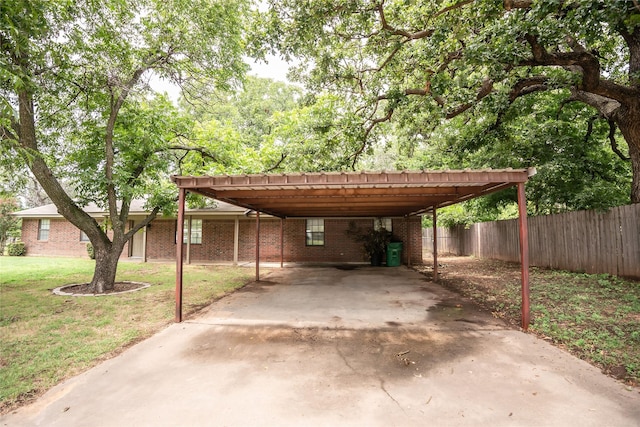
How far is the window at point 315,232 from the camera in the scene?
14.7m

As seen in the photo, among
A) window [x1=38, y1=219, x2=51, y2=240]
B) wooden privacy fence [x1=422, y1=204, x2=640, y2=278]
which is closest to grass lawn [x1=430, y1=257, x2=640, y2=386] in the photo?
wooden privacy fence [x1=422, y1=204, x2=640, y2=278]

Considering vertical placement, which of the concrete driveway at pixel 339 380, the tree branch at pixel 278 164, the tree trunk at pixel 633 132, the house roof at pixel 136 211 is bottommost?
the concrete driveway at pixel 339 380

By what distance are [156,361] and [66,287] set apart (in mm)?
6476

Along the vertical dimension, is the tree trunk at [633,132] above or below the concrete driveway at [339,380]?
above

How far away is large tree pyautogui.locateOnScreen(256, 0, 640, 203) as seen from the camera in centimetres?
623

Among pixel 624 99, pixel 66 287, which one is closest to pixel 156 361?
pixel 66 287

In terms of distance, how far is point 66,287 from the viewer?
8.31 metres

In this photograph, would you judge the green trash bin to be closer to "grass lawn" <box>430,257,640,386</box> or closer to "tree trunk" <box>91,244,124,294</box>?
"grass lawn" <box>430,257,640,386</box>

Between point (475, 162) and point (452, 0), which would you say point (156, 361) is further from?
point (475, 162)

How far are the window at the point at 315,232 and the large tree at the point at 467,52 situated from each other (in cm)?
522

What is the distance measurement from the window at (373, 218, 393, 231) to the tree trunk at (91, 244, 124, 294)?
32.9ft

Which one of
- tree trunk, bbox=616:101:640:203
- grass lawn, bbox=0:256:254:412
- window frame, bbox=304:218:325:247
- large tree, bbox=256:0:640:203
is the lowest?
grass lawn, bbox=0:256:254:412

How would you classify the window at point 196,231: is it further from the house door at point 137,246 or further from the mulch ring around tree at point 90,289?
the mulch ring around tree at point 90,289

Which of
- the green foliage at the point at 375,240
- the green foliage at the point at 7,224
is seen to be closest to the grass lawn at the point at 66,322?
the green foliage at the point at 375,240
